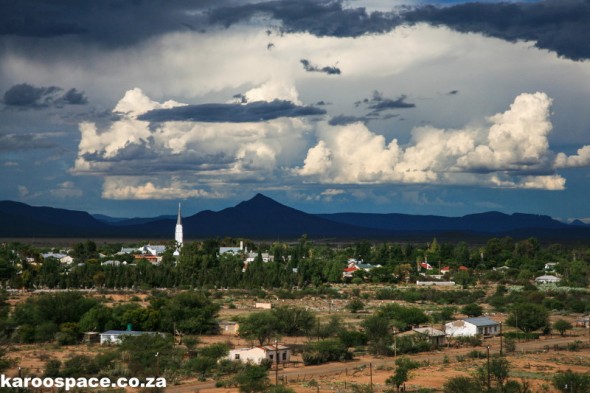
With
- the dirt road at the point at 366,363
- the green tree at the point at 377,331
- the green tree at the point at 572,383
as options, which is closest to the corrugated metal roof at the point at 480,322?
the dirt road at the point at 366,363

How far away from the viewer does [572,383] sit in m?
41.2

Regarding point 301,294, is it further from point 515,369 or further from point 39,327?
point 515,369

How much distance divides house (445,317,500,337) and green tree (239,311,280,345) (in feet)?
45.0

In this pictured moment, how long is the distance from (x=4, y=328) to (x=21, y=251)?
83.1 meters

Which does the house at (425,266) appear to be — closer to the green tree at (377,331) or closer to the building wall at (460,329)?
the building wall at (460,329)

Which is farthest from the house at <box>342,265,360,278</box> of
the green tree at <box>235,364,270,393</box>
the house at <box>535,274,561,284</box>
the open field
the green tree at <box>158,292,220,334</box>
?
the green tree at <box>235,364,270,393</box>

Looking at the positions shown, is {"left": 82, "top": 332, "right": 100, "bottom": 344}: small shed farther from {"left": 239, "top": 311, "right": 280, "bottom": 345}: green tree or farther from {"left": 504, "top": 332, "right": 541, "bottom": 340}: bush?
{"left": 504, "top": 332, "right": 541, "bottom": 340}: bush

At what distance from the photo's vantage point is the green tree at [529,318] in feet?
223

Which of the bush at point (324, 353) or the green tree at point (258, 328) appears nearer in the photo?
the bush at point (324, 353)

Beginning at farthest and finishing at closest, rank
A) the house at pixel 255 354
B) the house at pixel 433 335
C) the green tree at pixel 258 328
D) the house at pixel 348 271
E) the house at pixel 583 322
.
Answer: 1. the house at pixel 348 271
2. the house at pixel 583 322
3. the house at pixel 433 335
4. the green tree at pixel 258 328
5. the house at pixel 255 354

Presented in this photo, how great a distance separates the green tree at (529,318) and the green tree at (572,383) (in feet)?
85.6

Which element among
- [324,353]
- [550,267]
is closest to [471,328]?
[324,353]

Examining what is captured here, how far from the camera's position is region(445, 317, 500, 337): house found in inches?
2616

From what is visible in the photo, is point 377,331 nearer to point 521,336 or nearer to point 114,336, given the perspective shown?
point 521,336
